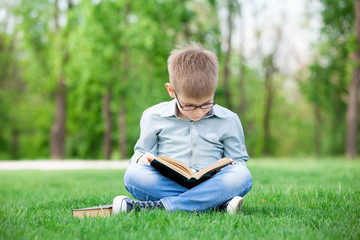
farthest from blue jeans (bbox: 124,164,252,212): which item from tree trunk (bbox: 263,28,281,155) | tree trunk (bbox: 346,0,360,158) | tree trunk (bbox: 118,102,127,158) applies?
tree trunk (bbox: 263,28,281,155)

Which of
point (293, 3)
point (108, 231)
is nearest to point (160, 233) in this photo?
point (108, 231)

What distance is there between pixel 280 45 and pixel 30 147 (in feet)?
68.3

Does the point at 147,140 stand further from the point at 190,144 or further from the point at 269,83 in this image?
the point at 269,83

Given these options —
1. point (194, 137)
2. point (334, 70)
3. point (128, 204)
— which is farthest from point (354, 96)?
point (128, 204)

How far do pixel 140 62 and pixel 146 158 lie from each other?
19.3 meters

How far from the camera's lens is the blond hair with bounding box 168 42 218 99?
3129 mm

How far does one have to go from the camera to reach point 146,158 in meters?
3.18

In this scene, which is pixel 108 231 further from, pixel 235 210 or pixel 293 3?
pixel 293 3

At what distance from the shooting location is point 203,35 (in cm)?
2233

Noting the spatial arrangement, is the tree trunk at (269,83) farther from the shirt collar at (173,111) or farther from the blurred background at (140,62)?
the shirt collar at (173,111)

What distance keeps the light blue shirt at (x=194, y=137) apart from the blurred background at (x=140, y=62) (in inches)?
514

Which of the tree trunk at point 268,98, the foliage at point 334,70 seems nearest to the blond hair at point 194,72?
the foliage at point 334,70

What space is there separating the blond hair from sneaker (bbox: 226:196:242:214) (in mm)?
873

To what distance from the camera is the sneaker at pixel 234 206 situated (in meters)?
2.95
